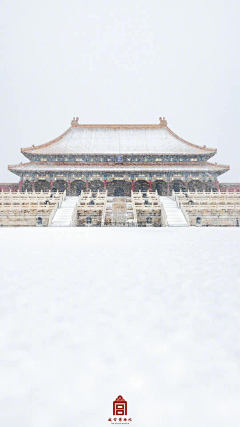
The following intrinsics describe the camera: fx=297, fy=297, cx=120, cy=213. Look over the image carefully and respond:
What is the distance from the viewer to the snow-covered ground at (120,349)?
215 cm

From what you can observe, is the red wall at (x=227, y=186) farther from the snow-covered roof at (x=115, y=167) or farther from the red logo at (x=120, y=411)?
the red logo at (x=120, y=411)

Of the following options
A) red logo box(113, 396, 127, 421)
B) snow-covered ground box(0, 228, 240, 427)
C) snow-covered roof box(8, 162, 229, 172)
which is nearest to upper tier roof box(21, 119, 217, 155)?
snow-covered roof box(8, 162, 229, 172)

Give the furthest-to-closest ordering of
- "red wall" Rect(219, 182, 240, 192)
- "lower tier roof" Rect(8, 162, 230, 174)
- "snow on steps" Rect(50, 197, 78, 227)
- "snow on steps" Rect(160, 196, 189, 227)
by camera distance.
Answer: "red wall" Rect(219, 182, 240, 192) < "lower tier roof" Rect(8, 162, 230, 174) < "snow on steps" Rect(50, 197, 78, 227) < "snow on steps" Rect(160, 196, 189, 227)

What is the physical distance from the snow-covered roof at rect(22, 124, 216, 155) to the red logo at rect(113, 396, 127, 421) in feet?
128

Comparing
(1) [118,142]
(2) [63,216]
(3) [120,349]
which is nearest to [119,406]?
(3) [120,349]

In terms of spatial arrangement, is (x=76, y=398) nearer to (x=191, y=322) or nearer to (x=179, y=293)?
(x=191, y=322)

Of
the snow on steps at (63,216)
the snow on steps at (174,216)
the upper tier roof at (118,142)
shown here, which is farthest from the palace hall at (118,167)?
the snow on steps at (174,216)

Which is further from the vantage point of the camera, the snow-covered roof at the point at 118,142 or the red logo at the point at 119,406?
the snow-covered roof at the point at 118,142

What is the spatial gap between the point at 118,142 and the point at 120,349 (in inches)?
1659

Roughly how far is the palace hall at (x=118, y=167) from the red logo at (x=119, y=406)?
35.8 meters

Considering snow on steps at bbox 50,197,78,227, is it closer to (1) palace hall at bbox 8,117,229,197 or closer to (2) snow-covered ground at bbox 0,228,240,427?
(1) palace hall at bbox 8,117,229,197

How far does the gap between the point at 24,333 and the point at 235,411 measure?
7.70ft

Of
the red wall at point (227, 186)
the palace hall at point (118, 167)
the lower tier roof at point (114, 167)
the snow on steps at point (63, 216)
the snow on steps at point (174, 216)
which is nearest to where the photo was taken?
the snow on steps at point (174, 216)

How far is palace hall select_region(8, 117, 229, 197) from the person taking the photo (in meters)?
38.0
